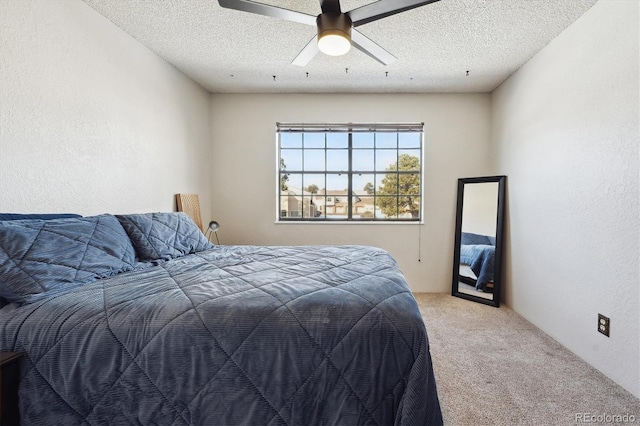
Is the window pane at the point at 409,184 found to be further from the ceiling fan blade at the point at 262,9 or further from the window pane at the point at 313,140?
the ceiling fan blade at the point at 262,9

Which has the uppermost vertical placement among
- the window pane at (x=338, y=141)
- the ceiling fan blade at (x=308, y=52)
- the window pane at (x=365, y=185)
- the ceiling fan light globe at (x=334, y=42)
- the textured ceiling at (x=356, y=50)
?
the textured ceiling at (x=356, y=50)

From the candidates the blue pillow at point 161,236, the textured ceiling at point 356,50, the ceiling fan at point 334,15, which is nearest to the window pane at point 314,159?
the textured ceiling at point 356,50

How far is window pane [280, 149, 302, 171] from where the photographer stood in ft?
13.1

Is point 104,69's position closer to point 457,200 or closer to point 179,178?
point 179,178

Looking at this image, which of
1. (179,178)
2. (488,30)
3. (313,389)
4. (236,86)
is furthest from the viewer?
(236,86)

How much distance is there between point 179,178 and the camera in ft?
10.5

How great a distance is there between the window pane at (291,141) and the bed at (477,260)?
235cm

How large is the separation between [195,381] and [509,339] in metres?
2.49

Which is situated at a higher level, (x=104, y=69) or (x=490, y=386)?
(x=104, y=69)

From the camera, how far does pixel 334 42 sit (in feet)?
5.72

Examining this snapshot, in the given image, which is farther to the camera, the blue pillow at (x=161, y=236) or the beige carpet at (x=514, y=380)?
the blue pillow at (x=161, y=236)

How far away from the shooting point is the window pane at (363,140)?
12.8 feet

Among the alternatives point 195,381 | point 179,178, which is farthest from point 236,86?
point 195,381

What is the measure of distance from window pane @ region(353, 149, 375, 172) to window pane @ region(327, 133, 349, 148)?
0.53 feet
